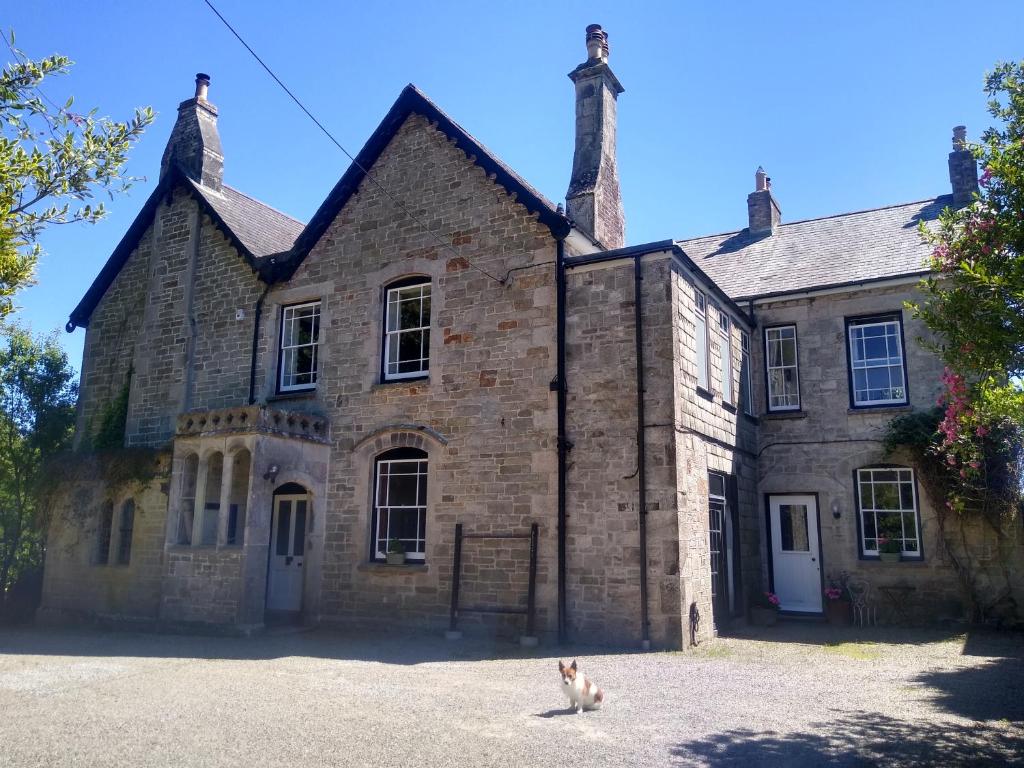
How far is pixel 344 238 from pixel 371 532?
5.70 m

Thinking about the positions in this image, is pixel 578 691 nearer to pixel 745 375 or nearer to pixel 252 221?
pixel 745 375

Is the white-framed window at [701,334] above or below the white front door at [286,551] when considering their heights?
above

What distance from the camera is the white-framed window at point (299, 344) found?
1592cm

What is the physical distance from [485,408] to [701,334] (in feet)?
13.0

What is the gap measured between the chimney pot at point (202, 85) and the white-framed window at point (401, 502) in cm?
1069

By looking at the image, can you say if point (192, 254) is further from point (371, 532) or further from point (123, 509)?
point (371, 532)

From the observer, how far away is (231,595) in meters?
13.0

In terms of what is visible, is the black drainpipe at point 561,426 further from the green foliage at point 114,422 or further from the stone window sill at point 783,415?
the green foliage at point 114,422

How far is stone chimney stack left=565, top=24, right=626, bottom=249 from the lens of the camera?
15233 mm

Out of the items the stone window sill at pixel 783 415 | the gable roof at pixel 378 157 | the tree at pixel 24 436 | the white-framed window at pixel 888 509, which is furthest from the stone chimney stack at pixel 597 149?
the tree at pixel 24 436

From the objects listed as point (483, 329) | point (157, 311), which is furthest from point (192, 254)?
point (483, 329)

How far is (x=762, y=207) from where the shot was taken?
65.3ft

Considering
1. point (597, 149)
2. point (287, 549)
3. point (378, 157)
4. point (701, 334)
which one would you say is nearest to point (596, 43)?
point (597, 149)

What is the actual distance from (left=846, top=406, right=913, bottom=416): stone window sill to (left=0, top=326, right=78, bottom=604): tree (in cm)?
1733
